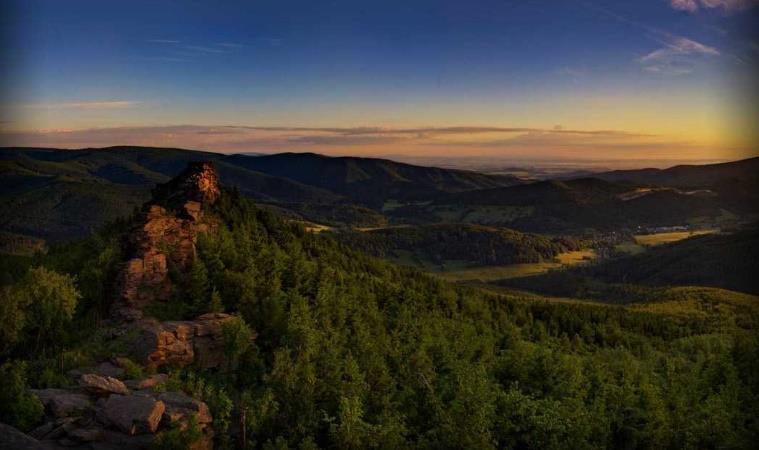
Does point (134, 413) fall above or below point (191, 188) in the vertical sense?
below

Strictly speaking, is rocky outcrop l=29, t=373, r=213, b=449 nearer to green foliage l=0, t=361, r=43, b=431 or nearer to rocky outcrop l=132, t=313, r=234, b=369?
green foliage l=0, t=361, r=43, b=431

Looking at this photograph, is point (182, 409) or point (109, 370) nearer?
point (182, 409)

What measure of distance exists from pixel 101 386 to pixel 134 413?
4379 millimetres

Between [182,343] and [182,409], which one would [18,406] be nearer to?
[182,409]

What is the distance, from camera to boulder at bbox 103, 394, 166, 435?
103 feet

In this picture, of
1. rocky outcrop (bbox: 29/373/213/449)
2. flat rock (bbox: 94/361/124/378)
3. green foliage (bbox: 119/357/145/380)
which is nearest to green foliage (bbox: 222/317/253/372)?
green foliage (bbox: 119/357/145/380)

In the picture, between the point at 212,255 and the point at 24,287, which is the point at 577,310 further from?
the point at 24,287

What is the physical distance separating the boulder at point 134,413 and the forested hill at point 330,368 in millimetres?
2196

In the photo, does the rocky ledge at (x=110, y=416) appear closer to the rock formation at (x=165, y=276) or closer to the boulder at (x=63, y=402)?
the boulder at (x=63, y=402)

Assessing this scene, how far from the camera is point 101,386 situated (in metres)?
34.7

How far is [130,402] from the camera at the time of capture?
33031mm

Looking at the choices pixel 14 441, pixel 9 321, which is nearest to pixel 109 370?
pixel 9 321

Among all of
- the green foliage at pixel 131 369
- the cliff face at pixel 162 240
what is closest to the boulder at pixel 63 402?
the green foliage at pixel 131 369

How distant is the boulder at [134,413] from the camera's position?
31266 mm
